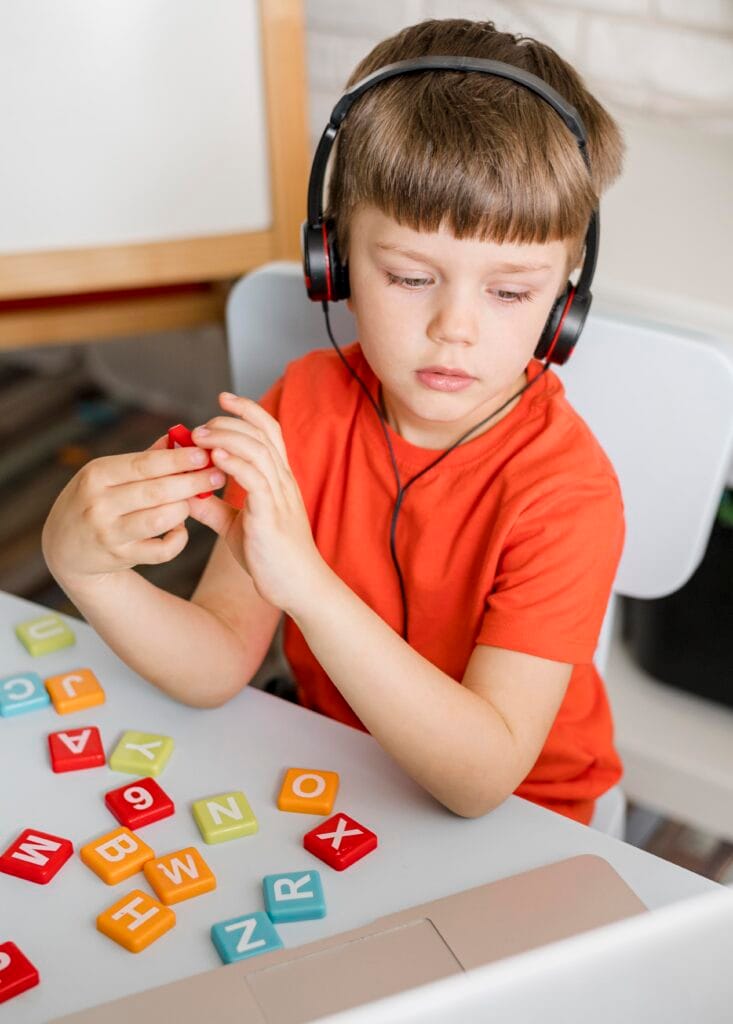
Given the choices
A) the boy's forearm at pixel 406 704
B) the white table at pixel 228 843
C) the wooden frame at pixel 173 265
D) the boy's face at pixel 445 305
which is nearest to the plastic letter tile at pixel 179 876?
the white table at pixel 228 843

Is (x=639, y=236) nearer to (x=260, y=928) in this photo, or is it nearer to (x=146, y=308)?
(x=146, y=308)

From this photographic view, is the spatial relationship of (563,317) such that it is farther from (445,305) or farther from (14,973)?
(14,973)

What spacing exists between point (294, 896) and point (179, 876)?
7 centimetres

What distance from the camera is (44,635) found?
849 mm

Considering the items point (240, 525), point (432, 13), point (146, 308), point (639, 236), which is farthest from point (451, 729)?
point (432, 13)

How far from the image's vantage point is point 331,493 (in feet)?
3.13

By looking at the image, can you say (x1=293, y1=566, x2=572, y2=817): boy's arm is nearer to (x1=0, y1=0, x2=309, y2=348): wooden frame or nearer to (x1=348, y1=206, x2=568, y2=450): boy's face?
(x1=348, y1=206, x2=568, y2=450): boy's face

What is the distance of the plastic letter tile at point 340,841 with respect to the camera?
0.66 metres

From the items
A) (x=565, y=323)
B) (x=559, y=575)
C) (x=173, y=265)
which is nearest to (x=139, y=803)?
(x=559, y=575)

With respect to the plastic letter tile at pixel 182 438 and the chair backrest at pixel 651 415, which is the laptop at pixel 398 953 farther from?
the chair backrest at pixel 651 415

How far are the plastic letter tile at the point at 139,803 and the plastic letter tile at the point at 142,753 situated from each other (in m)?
0.02

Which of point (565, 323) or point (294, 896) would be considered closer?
point (294, 896)

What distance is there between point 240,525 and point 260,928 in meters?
0.25

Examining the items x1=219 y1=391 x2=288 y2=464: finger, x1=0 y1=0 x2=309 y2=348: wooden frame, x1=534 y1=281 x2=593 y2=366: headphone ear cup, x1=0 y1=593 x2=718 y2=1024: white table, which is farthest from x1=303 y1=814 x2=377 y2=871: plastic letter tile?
x1=0 y1=0 x2=309 y2=348: wooden frame
